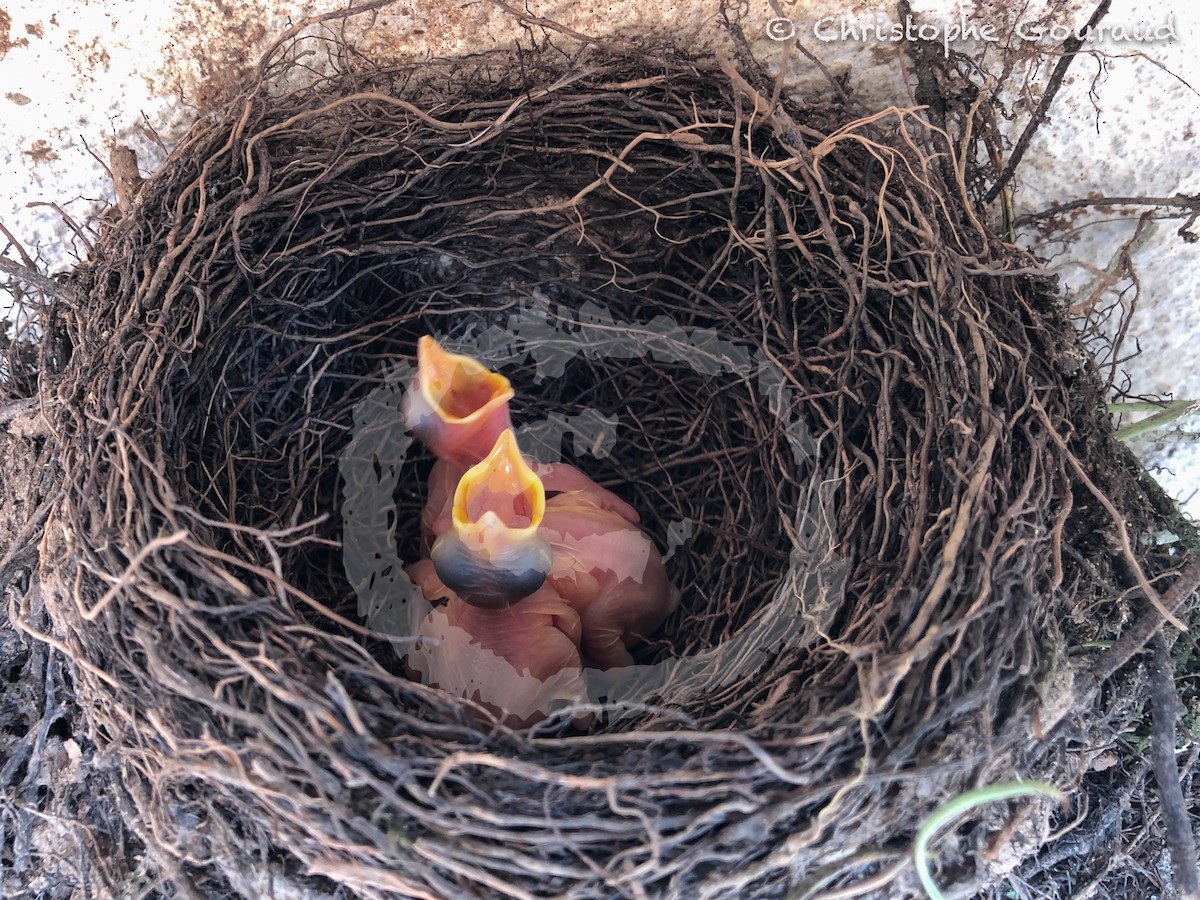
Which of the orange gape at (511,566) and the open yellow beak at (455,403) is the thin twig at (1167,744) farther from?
the open yellow beak at (455,403)

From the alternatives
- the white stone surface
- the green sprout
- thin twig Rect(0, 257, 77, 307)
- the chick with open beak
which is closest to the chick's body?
the chick with open beak

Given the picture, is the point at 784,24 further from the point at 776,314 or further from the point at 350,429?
the point at 350,429

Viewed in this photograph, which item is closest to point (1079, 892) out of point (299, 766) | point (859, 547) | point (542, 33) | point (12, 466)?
point (859, 547)

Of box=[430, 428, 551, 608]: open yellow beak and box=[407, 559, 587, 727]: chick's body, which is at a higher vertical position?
box=[430, 428, 551, 608]: open yellow beak

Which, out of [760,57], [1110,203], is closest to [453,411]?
[760,57]

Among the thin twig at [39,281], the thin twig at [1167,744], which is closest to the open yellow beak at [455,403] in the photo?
the thin twig at [39,281]

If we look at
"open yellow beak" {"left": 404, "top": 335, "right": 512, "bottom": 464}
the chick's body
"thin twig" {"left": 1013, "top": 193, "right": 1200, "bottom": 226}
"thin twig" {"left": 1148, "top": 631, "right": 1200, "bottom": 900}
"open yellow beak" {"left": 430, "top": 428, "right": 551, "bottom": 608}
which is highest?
"thin twig" {"left": 1013, "top": 193, "right": 1200, "bottom": 226}

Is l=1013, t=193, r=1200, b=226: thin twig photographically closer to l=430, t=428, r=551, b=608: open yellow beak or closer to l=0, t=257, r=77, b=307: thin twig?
l=430, t=428, r=551, b=608: open yellow beak

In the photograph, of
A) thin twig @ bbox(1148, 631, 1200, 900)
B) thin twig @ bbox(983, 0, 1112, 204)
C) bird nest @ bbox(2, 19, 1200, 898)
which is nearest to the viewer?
bird nest @ bbox(2, 19, 1200, 898)
